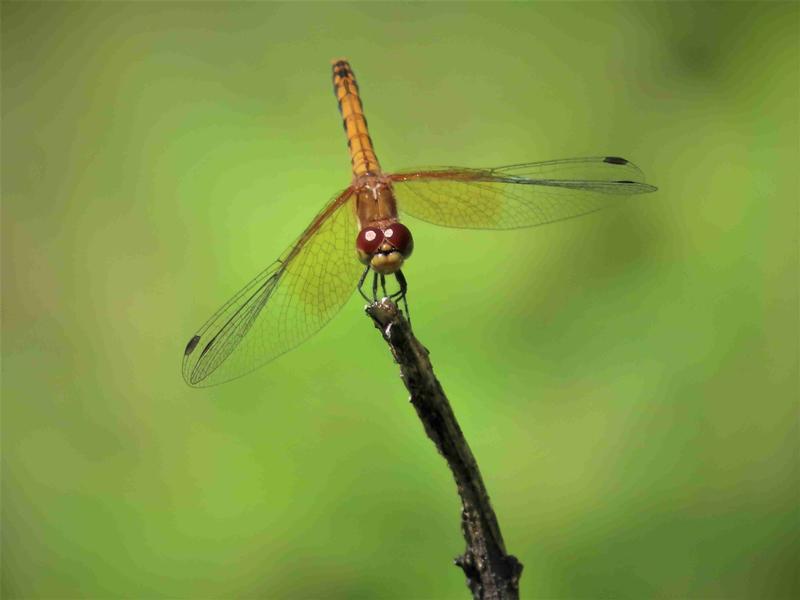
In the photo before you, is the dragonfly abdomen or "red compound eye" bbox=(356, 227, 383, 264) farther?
the dragonfly abdomen

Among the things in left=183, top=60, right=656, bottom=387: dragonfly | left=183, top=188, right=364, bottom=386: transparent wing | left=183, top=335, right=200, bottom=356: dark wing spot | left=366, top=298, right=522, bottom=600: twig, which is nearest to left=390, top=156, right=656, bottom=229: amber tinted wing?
left=183, top=60, right=656, bottom=387: dragonfly

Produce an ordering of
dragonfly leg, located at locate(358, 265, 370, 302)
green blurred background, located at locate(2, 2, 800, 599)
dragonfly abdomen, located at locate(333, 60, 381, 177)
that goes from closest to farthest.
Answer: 1. green blurred background, located at locate(2, 2, 800, 599)
2. dragonfly leg, located at locate(358, 265, 370, 302)
3. dragonfly abdomen, located at locate(333, 60, 381, 177)

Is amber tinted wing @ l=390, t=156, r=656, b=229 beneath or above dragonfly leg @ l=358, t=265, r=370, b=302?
above

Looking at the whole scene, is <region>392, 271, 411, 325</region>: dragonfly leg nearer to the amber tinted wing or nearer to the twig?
the amber tinted wing

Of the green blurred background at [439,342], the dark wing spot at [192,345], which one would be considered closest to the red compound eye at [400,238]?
the green blurred background at [439,342]

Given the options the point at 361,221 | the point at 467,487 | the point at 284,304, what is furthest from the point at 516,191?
the point at 467,487

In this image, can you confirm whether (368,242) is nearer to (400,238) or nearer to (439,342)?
(400,238)

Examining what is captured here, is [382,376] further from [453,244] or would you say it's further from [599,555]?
[599,555]

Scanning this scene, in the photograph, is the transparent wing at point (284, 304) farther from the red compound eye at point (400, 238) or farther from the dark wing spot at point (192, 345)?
the red compound eye at point (400, 238)
